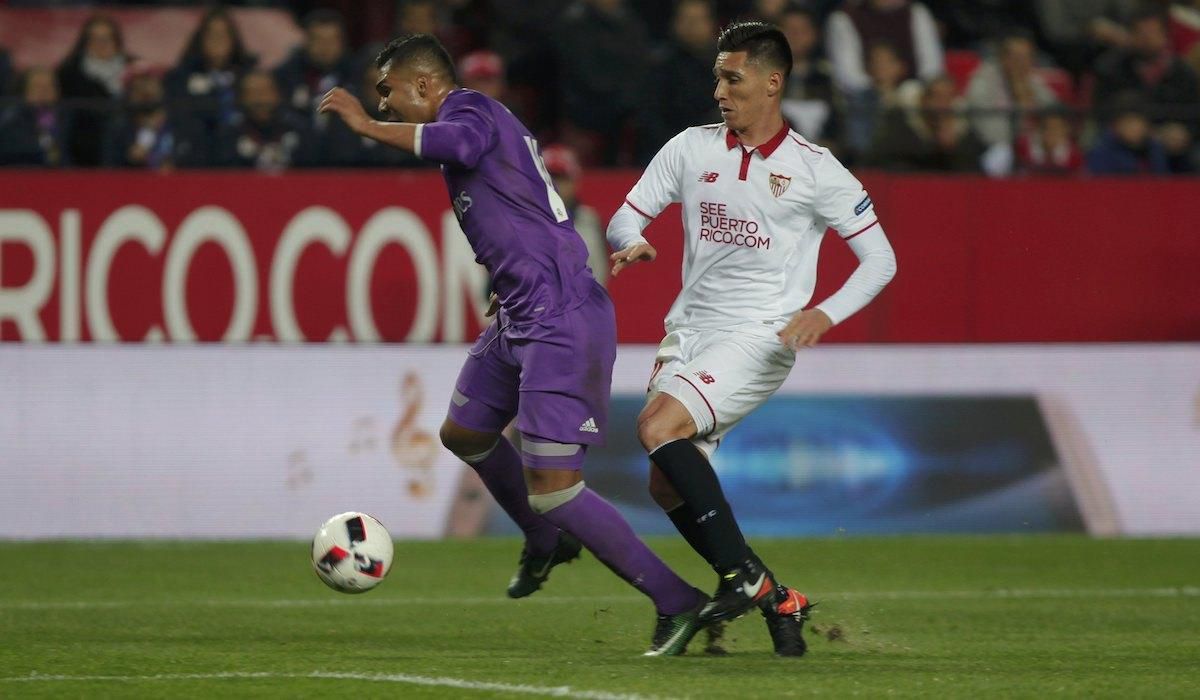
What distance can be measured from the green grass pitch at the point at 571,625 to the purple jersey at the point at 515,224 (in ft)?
4.13

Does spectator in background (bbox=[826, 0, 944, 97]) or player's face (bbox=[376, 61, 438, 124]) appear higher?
player's face (bbox=[376, 61, 438, 124])

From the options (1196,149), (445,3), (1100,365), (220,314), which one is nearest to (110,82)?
(220,314)

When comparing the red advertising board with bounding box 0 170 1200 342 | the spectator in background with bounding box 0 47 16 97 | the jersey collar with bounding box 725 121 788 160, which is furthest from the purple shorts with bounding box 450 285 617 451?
the spectator in background with bounding box 0 47 16 97

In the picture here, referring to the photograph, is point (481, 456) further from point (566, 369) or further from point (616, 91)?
point (616, 91)

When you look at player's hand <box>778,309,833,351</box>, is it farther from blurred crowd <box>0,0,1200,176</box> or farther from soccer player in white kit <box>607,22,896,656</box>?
blurred crowd <box>0,0,1200,176</box>

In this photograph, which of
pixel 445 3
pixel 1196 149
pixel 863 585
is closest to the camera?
pixel 863 585

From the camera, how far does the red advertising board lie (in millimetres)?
13055

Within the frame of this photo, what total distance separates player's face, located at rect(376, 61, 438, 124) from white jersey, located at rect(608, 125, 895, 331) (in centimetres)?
79

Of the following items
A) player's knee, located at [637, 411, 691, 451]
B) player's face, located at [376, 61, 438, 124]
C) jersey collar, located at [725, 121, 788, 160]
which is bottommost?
player's knee, located at [637, 411, 691, 451]

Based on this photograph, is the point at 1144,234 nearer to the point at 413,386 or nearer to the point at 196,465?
the point at 413,386

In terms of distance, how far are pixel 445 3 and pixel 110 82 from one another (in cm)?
299

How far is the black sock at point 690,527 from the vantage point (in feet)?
22.0

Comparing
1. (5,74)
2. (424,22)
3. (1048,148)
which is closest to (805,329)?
(424,22)

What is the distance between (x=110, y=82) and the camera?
44.9 ft
